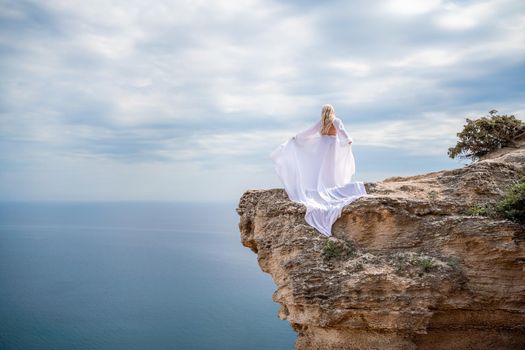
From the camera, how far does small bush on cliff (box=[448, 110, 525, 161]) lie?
60.4 ft

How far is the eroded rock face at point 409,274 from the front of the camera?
996 cm

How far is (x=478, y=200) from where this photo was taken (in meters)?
11.1

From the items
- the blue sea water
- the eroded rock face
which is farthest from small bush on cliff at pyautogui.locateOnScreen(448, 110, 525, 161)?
the blue sea water

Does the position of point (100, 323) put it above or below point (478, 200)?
below

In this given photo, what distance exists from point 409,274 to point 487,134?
11.3 m

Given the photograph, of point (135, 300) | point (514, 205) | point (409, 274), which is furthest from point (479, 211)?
point (135, 300)

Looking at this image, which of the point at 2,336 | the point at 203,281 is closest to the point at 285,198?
the point at 2,336

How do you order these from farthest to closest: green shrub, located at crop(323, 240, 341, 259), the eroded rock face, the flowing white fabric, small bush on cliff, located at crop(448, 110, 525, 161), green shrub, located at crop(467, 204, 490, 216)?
small bush on cliff, located at crop(448, 110, 525, 161), the flowing white fabric, green shrub, located at crop(467, 204, 490, 216), green shrub, located at crop(323, 240, 341, 259), the eroded rock face

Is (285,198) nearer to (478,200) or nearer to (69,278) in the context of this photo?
(478,200)

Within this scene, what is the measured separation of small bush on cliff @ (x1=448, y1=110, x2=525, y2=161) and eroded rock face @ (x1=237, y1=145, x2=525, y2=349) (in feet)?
27.5

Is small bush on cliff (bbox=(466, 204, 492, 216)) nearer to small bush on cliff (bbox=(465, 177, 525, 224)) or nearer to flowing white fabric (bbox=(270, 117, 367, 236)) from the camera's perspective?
small bush on cliff (bbox=(465, 177, 525, 224))

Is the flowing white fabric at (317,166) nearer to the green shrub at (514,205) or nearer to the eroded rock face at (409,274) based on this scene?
the eroded rock face at (409,274)

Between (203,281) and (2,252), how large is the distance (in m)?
79.8

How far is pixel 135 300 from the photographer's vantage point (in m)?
90.6
